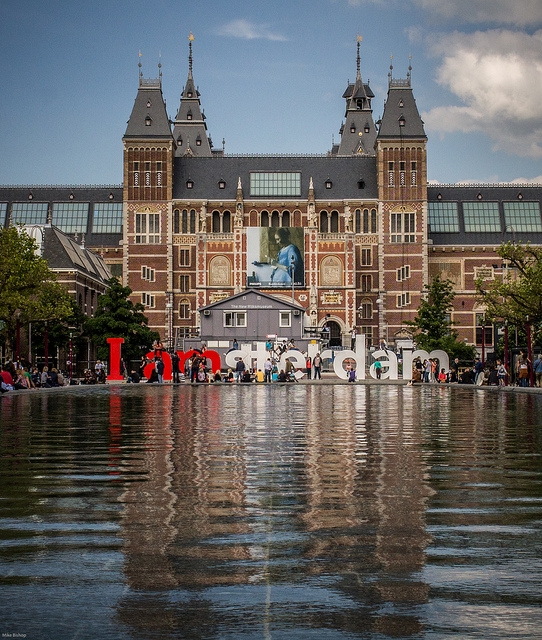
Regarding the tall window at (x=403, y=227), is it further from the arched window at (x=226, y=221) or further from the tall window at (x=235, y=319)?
the tall window at (x=235, y=319)

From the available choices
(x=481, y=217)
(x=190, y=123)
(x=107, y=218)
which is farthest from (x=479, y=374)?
(x=190, y=123)

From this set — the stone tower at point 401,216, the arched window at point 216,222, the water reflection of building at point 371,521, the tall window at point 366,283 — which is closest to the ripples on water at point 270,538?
the water reflection of building at point 371,521

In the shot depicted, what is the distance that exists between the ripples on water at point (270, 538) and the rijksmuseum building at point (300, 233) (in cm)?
7163

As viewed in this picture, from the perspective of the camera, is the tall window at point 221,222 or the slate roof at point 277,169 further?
→ the slate roof at point 277,169

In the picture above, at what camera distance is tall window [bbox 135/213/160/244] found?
84.7 meters

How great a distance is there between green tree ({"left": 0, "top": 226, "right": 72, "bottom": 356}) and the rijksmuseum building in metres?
37.2

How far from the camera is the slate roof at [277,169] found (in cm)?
8719

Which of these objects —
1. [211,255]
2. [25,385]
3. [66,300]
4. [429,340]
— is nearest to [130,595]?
[25,385]

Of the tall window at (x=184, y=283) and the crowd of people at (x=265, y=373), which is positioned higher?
the tall window at (x=184, y=283)

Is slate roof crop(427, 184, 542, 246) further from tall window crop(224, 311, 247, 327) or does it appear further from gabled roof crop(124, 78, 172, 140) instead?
gabled roof crop(124, 78, 172, 140)

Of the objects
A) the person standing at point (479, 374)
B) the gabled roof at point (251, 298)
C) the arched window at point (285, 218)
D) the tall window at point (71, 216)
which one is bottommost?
the person standing at point (479, 374)

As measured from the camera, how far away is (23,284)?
39.5 meters

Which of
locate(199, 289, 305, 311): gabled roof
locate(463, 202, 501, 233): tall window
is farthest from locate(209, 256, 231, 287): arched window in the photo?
locate(463, 202, 501, 233): tall window

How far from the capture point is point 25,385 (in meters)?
35.4
